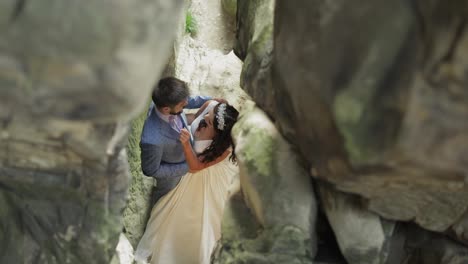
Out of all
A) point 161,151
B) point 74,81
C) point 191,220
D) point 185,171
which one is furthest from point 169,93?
point 74,81

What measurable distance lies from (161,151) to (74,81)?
152 cm

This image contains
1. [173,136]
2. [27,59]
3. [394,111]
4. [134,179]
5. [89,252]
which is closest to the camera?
[27,59]

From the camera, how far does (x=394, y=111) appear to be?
1.56m

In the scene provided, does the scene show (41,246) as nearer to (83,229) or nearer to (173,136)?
(83,229)

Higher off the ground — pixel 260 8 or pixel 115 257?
pixel 260 8

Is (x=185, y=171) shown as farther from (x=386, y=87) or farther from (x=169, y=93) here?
(x=386, y=87)

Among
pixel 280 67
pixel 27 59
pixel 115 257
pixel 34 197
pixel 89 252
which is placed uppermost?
pixel 27 59

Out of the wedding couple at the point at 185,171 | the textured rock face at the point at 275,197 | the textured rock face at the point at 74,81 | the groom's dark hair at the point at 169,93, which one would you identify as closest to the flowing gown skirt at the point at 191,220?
the wedding couple at the point at 185,171

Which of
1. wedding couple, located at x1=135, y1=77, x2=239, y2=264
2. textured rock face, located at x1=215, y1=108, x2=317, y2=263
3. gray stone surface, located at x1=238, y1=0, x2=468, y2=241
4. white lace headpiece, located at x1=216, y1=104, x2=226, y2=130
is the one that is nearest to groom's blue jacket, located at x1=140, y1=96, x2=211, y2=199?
wedding couple, located at x1=135, y1=77, x2=239, y2=264

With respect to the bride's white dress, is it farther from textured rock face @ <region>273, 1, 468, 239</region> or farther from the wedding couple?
textured rock face @ <region>273, 1, 468, 239</region>

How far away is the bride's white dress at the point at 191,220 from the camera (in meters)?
3.13

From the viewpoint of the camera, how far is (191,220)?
10.3 feet

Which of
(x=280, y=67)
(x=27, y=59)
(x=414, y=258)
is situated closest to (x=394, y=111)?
(x=280, y=67)

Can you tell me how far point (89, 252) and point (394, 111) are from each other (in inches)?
48.8
